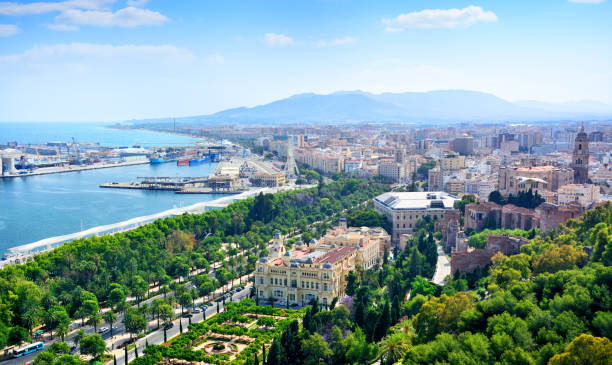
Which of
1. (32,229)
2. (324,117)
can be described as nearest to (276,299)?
(32,229)

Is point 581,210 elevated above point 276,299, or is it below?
above

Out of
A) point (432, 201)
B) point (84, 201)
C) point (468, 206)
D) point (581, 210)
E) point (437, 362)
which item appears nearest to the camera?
point (437, 362)

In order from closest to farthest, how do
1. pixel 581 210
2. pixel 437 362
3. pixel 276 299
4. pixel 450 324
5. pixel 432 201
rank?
pixel 437 362 < pixel 450 324 < pixel 276 299 < pixel 581 210 < pixel 432 201

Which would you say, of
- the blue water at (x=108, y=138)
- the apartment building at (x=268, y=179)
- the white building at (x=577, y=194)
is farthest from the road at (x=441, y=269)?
the blue water at (x=108, y=138)

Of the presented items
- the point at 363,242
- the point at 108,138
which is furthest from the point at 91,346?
the point at 108,138

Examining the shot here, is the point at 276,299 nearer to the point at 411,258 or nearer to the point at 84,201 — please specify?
the point at 411,258

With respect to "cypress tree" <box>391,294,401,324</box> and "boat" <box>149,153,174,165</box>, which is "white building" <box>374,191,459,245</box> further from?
"boat" <box>149,153,174,165</box>

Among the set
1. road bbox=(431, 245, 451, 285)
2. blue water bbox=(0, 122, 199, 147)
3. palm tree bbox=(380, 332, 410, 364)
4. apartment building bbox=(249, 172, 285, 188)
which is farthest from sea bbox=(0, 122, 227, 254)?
blue water bbox=(0, 122, 199, 147)
